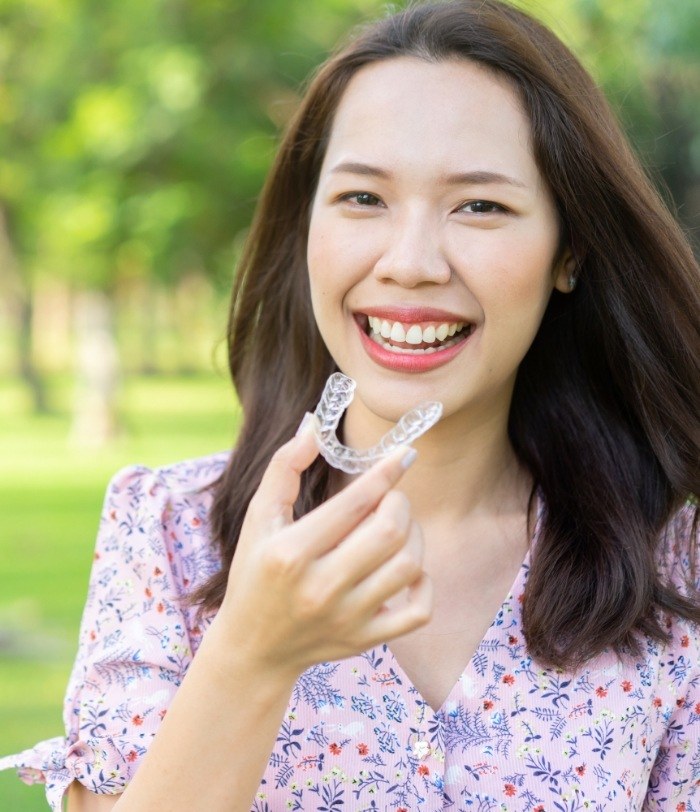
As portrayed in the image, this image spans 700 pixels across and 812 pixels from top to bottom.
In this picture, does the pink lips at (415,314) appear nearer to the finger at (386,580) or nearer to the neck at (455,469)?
the neck at (455,469)

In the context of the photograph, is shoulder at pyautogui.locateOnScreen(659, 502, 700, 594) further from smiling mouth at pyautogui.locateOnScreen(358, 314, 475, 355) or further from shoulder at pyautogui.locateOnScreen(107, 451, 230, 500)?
shoulder at pyautogui.locateOnScreen(107, 451, 230, 500)

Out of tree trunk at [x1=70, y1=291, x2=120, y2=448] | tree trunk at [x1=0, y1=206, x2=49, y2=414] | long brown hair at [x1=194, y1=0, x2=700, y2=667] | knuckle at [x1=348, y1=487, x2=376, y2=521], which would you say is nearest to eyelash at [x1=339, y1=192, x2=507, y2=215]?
long brown hair at [x1=194, y1=0, x2=700, y2=667]

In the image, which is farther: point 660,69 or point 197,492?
point 660,69

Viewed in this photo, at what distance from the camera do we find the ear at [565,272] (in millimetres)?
2457

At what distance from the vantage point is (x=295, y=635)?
1.60 m

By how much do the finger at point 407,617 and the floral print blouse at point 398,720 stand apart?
665 millimetres

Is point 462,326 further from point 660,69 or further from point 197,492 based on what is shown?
point 660,69

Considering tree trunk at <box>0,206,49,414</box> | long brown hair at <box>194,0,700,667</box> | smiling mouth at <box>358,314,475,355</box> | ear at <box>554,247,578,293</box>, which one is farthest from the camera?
tree trunk at <box>0,206,49,414</box>

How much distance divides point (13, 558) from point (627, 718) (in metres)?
Result: 9.15

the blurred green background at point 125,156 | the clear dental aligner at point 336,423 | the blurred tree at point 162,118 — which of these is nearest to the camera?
the clear dental aligner at point 336,423

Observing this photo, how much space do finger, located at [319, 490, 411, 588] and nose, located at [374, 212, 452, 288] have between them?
68 centimetres

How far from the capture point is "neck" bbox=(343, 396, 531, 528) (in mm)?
2457

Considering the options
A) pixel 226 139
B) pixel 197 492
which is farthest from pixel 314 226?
pixel 226 139

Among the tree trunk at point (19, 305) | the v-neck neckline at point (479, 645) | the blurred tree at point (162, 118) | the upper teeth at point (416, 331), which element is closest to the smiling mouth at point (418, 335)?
the upper teeth at point (416, 331)
